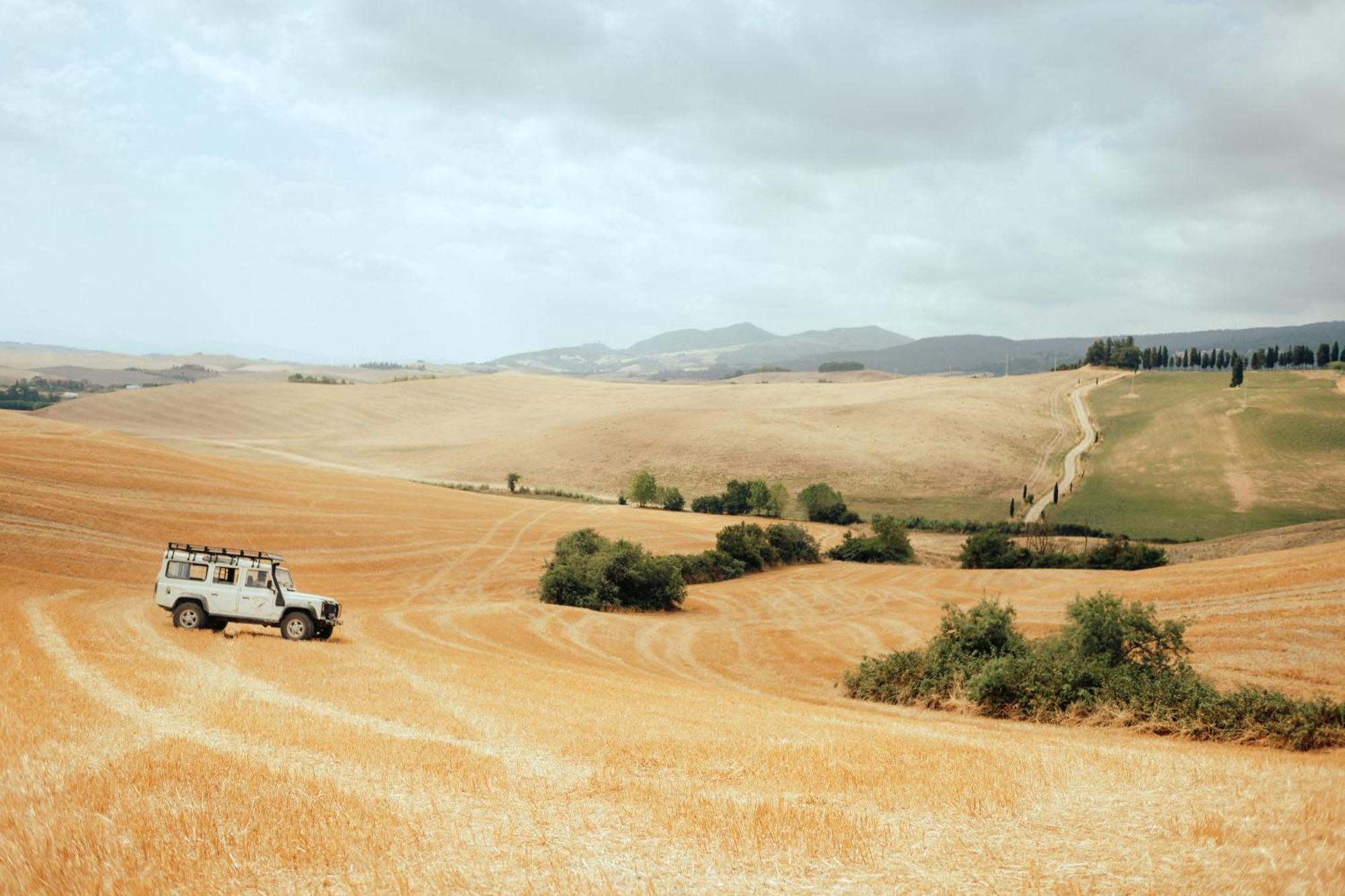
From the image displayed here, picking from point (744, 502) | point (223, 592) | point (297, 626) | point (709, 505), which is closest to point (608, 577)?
point (297, 626)

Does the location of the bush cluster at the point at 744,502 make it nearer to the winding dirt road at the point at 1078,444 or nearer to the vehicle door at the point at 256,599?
the winding dirt road at the point at 1078,444

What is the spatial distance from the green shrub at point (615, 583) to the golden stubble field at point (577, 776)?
16.7 metres

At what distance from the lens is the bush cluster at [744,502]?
3959 inches

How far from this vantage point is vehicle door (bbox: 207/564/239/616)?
28.7 metres

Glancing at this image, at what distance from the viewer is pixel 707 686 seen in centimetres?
2931

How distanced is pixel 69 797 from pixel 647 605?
45085mm

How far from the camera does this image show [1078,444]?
13000cm

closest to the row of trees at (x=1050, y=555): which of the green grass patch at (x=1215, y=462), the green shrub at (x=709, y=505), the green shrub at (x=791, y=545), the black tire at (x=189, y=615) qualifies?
the green shrub at (x=791, y=545)

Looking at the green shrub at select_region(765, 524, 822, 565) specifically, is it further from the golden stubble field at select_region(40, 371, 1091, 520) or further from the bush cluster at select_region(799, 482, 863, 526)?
the golden stubble field at select_region(40, 371, 1091, 520)

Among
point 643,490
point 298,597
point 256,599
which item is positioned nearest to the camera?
Result: point 256,599

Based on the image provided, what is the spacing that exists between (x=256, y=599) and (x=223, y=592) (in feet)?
3.39

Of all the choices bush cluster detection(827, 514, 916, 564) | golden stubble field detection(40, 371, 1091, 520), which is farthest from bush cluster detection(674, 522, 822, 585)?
golden stubble field detection(40, 371, 1091, 520)

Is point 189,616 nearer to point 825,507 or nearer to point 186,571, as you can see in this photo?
point 186,571

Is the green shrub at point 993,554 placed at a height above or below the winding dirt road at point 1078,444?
below
